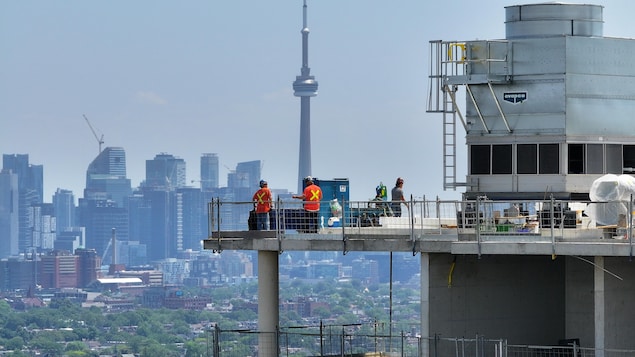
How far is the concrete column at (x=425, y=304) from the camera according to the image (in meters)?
41.4

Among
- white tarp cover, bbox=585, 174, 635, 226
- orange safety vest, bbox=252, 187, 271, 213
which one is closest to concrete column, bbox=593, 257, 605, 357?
white tarp cover, bbox=585, 174, 635, 226

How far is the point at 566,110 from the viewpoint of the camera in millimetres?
45719

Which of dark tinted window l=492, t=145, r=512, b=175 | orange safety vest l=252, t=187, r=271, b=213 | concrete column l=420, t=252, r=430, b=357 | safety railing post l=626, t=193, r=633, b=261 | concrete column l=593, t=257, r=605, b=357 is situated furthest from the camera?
dark tinted window l=492, t=145, r=512, b=175

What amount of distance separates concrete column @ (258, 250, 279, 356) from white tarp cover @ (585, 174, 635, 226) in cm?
724

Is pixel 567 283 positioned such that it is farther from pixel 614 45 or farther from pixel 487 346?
pixel 614 45

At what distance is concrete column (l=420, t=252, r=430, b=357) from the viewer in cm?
4138

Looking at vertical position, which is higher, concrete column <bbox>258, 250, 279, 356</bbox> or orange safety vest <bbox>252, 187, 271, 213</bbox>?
orange safety vest <bbox>252, 187, 271, 213</bbox>

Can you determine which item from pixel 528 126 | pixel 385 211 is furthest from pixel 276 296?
pixel 528 126

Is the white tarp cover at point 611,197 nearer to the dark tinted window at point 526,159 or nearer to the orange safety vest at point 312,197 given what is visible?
the dark tinted window at point 526,159

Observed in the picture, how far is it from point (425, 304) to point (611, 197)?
4.28 metres

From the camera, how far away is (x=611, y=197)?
40344mm

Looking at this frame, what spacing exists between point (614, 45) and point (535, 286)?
224 inches

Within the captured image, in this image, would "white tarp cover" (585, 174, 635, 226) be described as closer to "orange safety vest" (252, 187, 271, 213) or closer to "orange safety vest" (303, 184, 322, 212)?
"orange safety vest" (303, 184, 322, 212)

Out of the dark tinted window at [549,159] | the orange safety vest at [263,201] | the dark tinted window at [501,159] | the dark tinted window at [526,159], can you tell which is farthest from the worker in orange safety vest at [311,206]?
the dark tinted window at [549,159]
